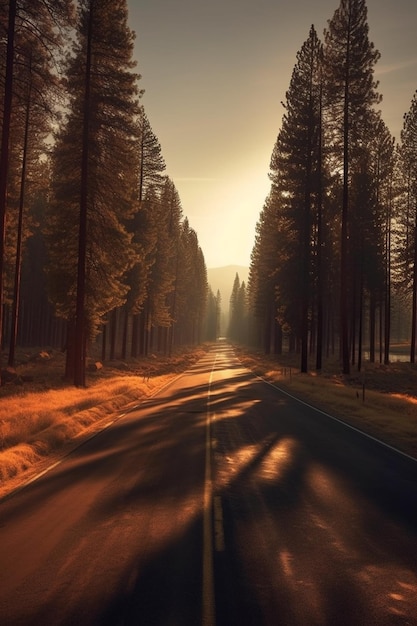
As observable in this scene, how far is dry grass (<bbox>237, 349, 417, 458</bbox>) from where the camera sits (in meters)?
15.0

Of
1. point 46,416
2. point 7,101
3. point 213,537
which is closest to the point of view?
point 213,537

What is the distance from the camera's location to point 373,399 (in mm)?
22234

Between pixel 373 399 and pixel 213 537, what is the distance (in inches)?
688

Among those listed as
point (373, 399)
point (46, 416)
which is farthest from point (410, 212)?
point (46, 416)

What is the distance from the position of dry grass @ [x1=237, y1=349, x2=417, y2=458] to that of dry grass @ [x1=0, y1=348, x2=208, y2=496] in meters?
8.19

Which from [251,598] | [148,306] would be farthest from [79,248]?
[148,306]

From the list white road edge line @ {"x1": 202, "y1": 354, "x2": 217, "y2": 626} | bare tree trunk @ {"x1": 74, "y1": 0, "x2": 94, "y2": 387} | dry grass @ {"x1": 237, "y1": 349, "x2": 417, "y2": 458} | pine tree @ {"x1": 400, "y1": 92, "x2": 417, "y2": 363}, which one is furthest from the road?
pine tree @ {"x1": 400, "y1": 92, "x2": 417, "y2": 363}

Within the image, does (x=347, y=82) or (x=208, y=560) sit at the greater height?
(x=347, y=82)

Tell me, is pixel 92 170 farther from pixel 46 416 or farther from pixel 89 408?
pixel 46 416

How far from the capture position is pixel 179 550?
234 inches

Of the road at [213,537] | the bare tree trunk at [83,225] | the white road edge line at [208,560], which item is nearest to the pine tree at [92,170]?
the bare tree trunk at [83,225]

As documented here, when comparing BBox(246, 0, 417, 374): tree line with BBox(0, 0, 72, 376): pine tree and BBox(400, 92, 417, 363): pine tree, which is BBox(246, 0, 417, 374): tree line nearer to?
BBox(400, 92, 417, 363): pine tree

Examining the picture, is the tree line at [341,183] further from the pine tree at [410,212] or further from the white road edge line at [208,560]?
the white road edge line at [208,560]

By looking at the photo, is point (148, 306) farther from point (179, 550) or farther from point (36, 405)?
point (179, 550)
